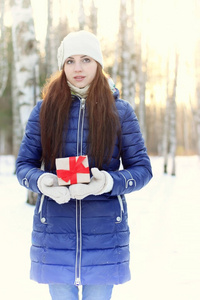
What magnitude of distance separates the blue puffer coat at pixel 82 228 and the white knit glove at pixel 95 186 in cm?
6

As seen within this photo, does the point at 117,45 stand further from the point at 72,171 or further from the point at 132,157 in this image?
the point at 72,171

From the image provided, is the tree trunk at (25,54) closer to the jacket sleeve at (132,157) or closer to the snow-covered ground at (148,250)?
the snow-covered ground at (148,250)

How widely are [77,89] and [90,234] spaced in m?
0.67

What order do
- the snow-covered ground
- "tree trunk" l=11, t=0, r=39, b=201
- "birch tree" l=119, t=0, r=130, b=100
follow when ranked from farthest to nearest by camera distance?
"birch tree" l=119, t=0, r=130, b=100 → "tree trunk" l=11, t=0, r=39, b=201 → the snow-covered ground

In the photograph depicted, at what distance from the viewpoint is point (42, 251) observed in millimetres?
1867

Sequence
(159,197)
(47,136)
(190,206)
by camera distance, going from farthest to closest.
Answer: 1. (159,197)
2. (190,206)
3. (47,136)

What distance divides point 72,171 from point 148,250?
3150mm

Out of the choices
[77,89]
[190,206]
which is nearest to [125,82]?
[190,206]

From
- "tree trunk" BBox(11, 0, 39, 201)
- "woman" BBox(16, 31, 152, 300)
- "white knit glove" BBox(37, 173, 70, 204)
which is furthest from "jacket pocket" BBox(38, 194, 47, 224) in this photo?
"tree trunk" BBox(11, 0, 39, 201)

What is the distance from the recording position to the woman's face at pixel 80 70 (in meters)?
1.95

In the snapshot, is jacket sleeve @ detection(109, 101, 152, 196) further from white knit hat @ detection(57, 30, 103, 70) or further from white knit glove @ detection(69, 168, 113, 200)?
white knit hat @ detection(57, 30, 103, 70)

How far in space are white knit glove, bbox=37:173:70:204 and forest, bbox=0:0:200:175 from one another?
17.7 feet

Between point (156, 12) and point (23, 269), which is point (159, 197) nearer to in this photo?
point (23, 269)

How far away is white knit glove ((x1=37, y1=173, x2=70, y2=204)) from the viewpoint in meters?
1.71
